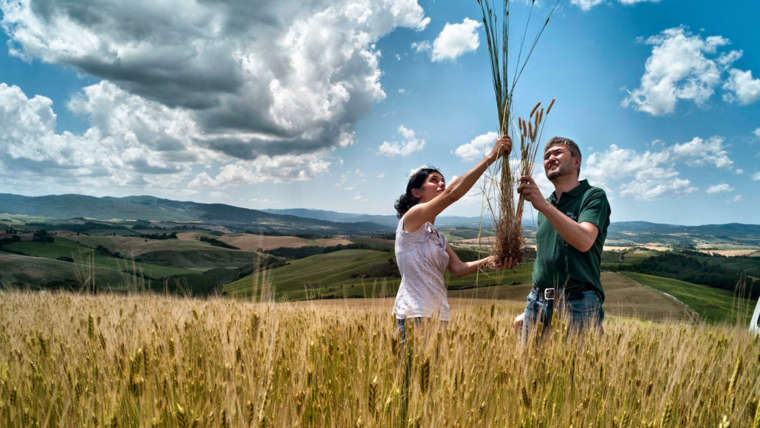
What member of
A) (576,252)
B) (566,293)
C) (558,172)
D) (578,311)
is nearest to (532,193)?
(558,172)

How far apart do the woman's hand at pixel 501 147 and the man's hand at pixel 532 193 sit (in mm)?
320

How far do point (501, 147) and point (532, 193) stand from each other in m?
0.57

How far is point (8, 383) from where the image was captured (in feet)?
5.22

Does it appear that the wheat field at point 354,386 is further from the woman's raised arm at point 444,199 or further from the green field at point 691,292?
the green field at point 691,292

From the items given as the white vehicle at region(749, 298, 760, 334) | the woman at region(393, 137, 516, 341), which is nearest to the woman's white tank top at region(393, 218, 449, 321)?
the woman at region(393, 137, 516, 341)

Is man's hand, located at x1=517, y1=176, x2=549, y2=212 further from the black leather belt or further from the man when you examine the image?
the black leather belt

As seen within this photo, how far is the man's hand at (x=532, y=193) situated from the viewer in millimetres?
2492

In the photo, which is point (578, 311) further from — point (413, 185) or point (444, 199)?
point (413, 185)

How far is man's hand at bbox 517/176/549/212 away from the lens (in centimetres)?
249

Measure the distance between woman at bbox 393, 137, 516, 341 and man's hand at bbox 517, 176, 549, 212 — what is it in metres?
0.30

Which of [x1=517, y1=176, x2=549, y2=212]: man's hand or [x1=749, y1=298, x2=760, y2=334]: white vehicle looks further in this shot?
[x1=749, y1=298, x2=760, y2=334]: white vehicle

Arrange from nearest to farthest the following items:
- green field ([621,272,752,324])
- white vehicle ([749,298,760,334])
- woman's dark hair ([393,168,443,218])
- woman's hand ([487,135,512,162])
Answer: woman's hand ([487,135,512,162]) → woman's dark hair ([393,168,443,218]) → white vehicle ([749,298,760,334]) → green field ([621,272,752,324])

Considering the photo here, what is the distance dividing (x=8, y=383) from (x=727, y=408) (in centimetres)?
300

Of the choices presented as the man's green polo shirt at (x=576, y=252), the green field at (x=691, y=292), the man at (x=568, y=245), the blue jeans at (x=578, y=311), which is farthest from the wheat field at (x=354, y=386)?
the green field at (x=691, y=292)
